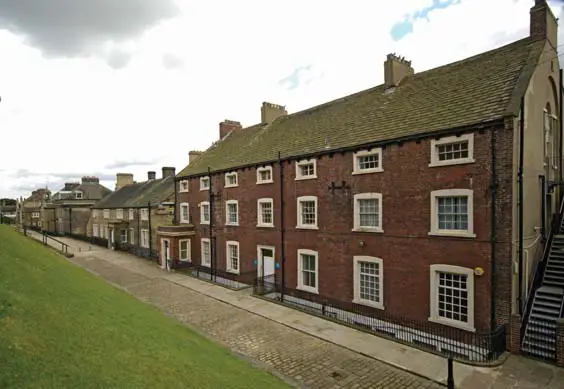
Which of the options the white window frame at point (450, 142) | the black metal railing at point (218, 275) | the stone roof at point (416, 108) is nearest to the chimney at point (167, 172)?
the black metal railing at point (218, 275)

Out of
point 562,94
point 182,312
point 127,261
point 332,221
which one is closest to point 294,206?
point 332,221

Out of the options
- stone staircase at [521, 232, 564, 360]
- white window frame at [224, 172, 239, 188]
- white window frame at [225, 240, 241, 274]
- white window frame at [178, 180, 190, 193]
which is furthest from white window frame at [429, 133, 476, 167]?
white window frame at [178, 180, 190, 193]

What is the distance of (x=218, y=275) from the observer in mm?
25328

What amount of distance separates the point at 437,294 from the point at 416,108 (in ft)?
27.8

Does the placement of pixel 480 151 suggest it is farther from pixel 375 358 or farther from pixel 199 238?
pixel 199 238

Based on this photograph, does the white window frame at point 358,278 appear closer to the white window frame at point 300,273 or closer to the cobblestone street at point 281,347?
the white window frame at point 300,273

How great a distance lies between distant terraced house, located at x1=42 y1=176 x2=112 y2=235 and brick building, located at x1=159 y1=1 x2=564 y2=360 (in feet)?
146

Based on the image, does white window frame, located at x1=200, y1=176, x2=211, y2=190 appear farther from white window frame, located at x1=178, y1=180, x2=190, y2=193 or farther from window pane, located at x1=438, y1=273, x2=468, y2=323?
window pane, located at x1=438, y1=273, x2=468, y2=323

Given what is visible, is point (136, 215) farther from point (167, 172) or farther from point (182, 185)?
point (182, 185)

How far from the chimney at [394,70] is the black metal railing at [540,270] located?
10849mm

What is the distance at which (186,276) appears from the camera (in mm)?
25797

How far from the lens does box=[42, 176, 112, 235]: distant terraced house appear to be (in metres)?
54.6

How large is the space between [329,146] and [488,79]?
7.63 meters

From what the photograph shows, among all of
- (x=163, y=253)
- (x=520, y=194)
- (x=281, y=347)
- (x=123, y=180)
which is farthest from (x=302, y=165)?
(x=123, y=180)
